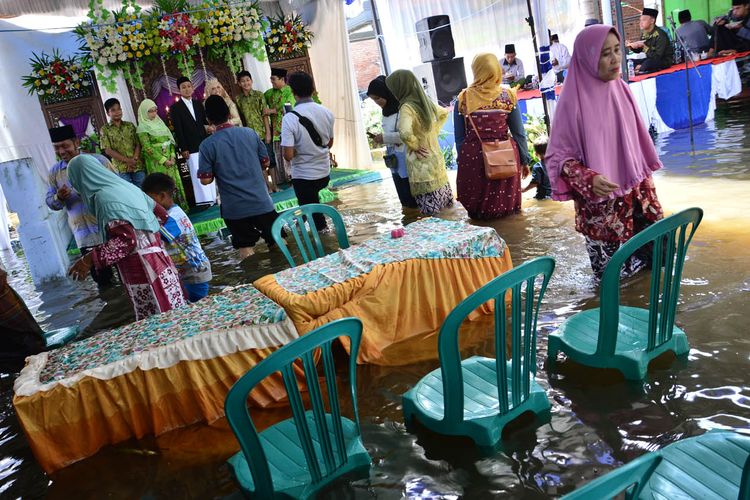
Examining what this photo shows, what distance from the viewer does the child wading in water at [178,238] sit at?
3402 millimetres

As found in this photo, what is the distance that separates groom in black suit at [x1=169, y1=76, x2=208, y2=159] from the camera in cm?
742

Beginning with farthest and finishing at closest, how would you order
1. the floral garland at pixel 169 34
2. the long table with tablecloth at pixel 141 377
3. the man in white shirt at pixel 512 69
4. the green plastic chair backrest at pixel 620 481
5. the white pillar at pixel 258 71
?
the man in white shirt at pixel 512 69
the white pillar at pixel 258 71
the floral garland at pixel 169 34
the long table with tablecloth at pixel 141 377
the green plastic chair backrest at pixel 620 481

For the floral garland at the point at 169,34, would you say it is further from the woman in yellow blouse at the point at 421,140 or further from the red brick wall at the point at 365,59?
the red brick wall at the point at 365,59

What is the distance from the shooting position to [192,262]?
3533 mm

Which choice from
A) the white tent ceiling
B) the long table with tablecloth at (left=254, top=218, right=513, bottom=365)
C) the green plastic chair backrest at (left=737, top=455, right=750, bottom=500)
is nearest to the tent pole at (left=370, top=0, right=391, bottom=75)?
the white tent ceiling

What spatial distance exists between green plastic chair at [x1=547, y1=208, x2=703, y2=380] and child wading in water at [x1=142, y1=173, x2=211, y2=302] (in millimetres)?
2146

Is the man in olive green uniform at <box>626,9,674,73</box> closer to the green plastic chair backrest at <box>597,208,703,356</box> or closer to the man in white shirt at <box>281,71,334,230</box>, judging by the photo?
the man in white shirt at <box>281,71,334,230</box>

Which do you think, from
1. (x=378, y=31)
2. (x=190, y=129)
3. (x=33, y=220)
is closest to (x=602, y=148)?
(x=33, y=220)

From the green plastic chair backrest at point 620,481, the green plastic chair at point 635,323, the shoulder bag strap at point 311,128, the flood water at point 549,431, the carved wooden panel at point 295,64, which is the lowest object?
the flood water at point 549,431

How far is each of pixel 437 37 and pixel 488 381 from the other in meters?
8.46

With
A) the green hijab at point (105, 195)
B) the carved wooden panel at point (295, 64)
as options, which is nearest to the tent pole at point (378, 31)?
the carved wooden panel at point (295, 64)

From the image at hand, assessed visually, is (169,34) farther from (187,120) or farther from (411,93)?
(411,93)

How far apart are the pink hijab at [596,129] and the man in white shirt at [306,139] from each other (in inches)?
98.6

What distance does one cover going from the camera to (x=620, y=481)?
0.89m
